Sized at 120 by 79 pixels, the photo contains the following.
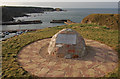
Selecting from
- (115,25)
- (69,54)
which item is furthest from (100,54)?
(115,25)

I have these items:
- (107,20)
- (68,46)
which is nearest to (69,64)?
(68,46)

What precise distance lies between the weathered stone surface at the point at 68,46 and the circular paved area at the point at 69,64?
0.28 metres

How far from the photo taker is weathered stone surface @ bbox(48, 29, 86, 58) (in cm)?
543

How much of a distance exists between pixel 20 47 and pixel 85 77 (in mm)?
4749

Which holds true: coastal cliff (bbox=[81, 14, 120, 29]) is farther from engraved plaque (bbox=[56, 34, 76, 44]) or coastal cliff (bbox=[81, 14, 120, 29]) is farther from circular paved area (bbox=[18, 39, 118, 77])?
engraved plaque (bbox=[56, 34, 76, 44])

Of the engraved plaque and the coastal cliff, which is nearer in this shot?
the engraved plaque

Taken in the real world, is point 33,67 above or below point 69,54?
below

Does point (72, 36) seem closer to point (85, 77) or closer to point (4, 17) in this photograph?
point (85, 77)

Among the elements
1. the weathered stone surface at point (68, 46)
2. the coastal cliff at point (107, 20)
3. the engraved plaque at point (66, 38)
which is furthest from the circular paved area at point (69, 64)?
the coastal cliff at point (107, 20)

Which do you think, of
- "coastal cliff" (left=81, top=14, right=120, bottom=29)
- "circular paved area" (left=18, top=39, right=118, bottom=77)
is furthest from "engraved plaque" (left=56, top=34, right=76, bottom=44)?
"coastal cliff" (left=81, top=14, right=120, bottom=29)

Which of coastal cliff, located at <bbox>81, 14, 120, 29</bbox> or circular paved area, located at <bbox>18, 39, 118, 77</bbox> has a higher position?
coastal cliff, located at <bbox>81, 14, 120, 29</bbox>

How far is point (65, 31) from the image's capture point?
6.12 metres

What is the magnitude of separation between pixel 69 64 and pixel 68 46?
100 centimetres

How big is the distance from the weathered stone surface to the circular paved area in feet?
0.92
